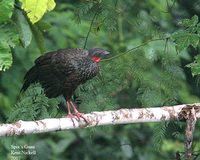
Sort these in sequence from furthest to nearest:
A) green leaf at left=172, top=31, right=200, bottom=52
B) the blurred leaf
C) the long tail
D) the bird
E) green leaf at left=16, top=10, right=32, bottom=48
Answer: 1. the long tail
2. the bird
3. the blurred leaf
4. green leaf at left=172, top=31, right=200, bottom=52
5. green leaf at left=16, top=10, right=32, bottom=48

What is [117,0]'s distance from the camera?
5.75 m

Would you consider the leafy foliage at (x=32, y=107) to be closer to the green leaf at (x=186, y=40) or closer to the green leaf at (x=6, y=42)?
the green leaf at (x=6, y=42)

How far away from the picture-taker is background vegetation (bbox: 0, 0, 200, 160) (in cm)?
468

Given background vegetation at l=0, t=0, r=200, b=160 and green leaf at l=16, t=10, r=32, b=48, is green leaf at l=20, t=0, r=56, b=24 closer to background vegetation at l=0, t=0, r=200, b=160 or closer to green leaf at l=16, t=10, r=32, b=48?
background vegetation at l=0, t=0, r=200, b=160

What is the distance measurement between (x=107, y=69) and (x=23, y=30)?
134 centimetres

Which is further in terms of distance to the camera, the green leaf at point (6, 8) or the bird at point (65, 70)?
the bird at point (65, 70)

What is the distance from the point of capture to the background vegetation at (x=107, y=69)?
15.3ft

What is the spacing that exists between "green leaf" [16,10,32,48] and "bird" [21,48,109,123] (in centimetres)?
82

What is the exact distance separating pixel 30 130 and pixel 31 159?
118 centimetres

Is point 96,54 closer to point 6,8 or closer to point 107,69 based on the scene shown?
point 107,69

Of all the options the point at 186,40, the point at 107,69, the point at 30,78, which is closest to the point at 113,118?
the point at 186,40

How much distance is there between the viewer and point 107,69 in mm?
5762

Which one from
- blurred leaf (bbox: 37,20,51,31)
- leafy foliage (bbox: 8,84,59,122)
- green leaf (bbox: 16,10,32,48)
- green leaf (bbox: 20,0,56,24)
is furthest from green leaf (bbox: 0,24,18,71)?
leafy foliage (bbox: 8,84,59,122)

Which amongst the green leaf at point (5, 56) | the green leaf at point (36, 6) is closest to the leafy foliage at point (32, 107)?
the green leaf at point (5, 56)
